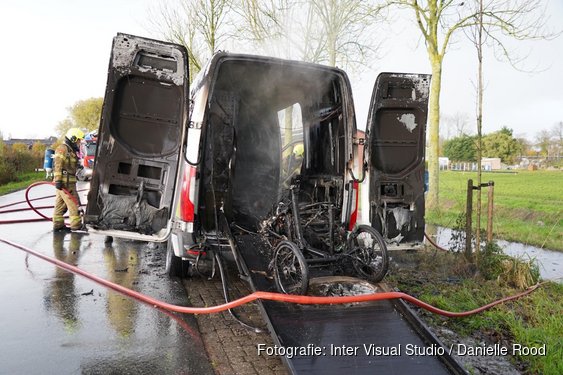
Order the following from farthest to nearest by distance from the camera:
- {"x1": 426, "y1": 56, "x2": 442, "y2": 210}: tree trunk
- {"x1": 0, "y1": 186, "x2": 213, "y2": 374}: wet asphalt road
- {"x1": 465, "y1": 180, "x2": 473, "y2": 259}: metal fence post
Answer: {"x1": 426, "y1": 56, "x2": 442, "y2": 210}: tree trunk → {"x1": 465, "y1": 180, "x2": 473, "y2": 259}: metal fence post → {"x1": 0, "y1": 186, "x2": 213, "y2": 374}: wet asphalt road

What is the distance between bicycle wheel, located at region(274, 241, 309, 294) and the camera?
13.9 feet

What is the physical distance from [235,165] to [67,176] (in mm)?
4200

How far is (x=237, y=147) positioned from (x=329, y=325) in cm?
370

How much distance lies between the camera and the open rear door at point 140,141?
190 inches

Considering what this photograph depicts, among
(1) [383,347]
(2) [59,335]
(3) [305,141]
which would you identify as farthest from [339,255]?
(2) [59,335]

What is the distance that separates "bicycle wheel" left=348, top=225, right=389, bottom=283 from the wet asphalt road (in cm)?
183

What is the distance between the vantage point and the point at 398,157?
598 centimetres

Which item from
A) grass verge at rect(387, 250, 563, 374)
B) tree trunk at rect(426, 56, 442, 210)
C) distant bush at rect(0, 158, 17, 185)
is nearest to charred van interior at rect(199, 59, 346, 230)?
grass verge at rect(387, 250, 563, 374)

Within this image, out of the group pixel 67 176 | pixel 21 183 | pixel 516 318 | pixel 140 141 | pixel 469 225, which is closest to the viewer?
pixel 516 318

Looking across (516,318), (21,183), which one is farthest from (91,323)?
(21,183)

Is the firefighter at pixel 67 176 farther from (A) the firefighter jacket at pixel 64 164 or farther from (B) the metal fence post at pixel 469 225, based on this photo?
Result: (B) the metal fence post at pixel 469 225

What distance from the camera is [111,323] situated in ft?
14.4

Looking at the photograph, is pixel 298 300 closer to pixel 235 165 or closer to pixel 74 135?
pixel 235 165

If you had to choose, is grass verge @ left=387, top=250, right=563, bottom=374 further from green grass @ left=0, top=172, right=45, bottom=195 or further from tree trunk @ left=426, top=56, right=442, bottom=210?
green grass @ left=0, top=172, right=45, bottom=195
